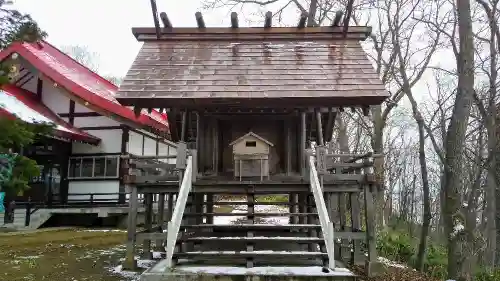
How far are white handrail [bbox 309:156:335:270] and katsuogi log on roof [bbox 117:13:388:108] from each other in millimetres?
1607

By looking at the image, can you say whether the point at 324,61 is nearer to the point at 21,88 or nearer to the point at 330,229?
the point at 330,229

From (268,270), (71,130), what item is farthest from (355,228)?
(71,130)

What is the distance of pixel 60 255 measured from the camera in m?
10.7

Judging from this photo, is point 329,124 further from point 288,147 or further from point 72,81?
point 72,81

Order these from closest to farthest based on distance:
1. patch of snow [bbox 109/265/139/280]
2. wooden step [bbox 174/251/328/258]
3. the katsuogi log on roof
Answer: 1. wooden step [bbox 174/251/328/258]
2. patch of snow [bbox 109/265/139/280]
3. the katsuogi log on roof

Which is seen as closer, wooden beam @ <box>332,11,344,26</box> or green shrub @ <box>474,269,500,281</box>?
wooden beam @ <box>332,11,344,26</box>

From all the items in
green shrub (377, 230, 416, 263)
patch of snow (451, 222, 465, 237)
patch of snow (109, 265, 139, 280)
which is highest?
patch of snow (451, 222, 465, 237)

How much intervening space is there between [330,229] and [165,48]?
6.42 metres

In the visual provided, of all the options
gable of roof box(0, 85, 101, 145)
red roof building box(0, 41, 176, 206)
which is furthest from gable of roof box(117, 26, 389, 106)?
red roof building box(0, 41, 176, 206)

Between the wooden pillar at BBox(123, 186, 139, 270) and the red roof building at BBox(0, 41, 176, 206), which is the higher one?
the red roof building at BBox(0, 41, 176, 206)

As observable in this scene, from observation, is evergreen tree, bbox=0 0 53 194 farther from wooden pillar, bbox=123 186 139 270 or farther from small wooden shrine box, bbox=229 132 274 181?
small wooden shrine box, bbox=229 132 274 181

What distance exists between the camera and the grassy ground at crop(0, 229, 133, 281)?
27.5 ft

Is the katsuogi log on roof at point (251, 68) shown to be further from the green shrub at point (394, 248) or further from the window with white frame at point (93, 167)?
the window with white frame at point (93, 167)

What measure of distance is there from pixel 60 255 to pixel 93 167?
781cm
